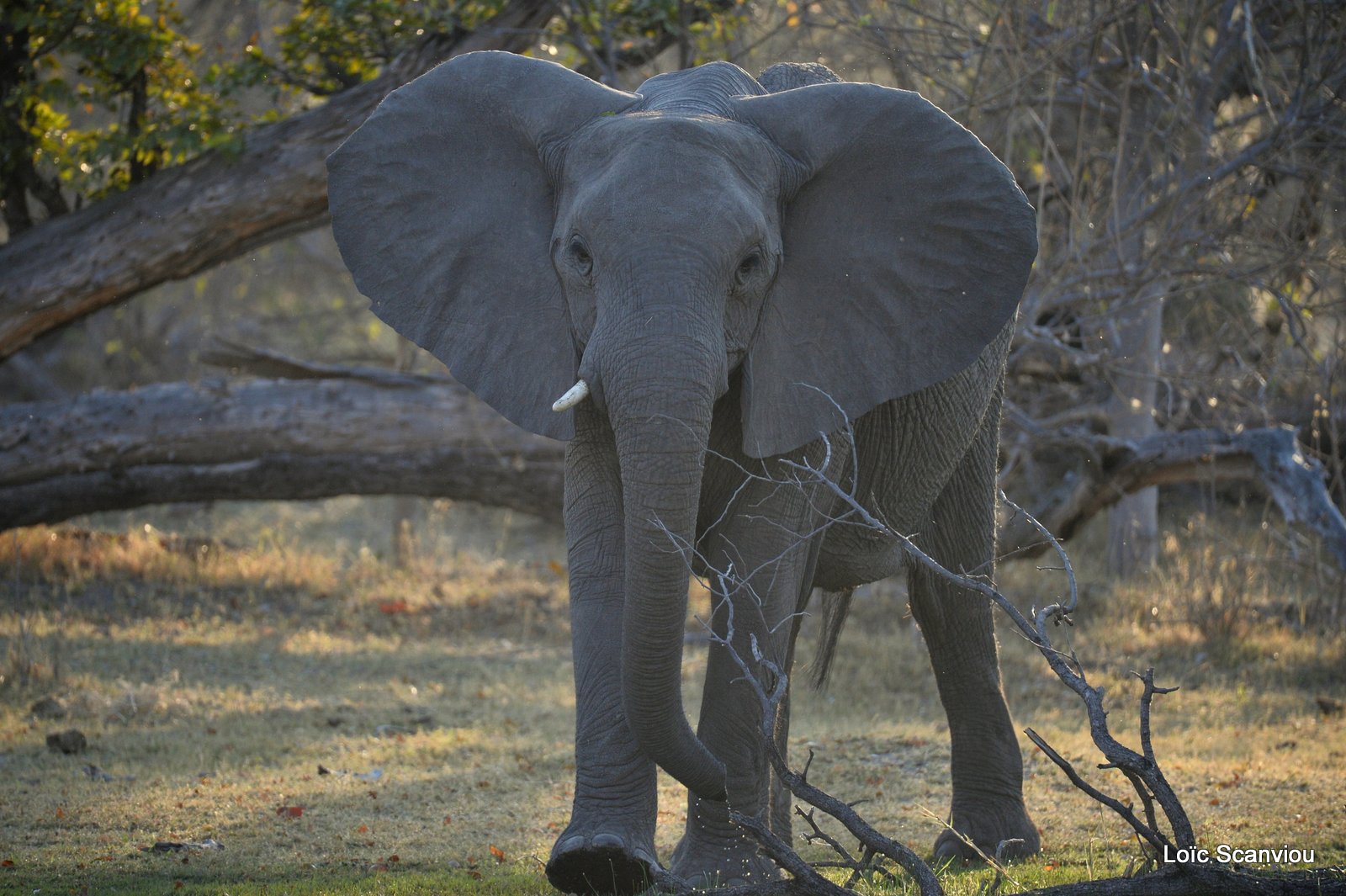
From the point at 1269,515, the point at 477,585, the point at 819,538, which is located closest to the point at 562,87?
the point at 819,538

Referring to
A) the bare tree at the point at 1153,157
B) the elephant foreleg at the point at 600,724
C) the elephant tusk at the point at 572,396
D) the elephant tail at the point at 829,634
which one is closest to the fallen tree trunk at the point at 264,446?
the bare tree at the point at 1153,157

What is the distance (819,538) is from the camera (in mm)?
5129

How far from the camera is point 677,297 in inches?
159

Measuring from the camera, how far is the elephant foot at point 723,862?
4.69m

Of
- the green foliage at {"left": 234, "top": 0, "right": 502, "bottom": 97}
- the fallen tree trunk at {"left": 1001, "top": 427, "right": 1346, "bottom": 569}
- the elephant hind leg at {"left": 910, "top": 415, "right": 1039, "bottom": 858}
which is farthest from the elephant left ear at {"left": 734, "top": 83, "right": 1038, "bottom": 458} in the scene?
the green foliage at {"left": 234, "top": 0, "right": 502, "bottom": 97}

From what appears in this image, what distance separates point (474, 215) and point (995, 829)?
11.8ft

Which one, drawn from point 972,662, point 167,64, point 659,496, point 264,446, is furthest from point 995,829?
point 167,64

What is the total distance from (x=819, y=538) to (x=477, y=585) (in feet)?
24.0

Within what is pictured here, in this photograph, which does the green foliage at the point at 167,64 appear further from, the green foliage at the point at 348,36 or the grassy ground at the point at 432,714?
the grassy ground at the point at 432,714

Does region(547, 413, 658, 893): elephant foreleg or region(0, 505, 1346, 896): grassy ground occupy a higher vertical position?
region(547, 413, 658, 893): elephant foreleg

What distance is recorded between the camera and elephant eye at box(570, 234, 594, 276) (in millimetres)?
4301

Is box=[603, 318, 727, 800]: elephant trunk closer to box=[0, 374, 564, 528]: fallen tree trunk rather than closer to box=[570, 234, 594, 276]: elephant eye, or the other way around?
box=[570, 234, 594, 276]: elephant eye

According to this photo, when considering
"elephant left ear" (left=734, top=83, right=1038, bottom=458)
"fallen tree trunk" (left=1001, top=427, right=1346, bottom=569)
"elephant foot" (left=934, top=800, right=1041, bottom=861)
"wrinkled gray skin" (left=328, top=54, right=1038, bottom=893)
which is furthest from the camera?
"fallen tree trunk" (left=1001, top=427, right=1346, bottom=569)

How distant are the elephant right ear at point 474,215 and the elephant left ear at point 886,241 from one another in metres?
0.71
